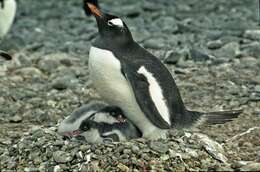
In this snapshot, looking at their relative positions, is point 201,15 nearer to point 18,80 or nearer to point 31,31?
point 31,31

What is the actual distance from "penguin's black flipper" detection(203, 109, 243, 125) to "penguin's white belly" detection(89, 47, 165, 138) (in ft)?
2.12

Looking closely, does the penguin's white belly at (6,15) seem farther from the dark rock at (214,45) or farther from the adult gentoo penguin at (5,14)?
the dark rock at (214,45)

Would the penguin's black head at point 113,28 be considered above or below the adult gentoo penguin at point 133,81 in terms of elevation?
above

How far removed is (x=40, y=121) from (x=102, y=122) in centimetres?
147

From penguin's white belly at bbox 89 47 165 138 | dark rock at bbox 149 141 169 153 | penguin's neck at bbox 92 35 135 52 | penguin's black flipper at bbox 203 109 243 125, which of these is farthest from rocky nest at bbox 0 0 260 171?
Answer: penguin's neck at bbox 92 35 135 52

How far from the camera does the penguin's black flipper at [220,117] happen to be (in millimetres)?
6023

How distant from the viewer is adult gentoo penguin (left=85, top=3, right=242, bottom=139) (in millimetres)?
5512

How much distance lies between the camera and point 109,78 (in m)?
5.51

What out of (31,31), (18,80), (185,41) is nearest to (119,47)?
(18,80)

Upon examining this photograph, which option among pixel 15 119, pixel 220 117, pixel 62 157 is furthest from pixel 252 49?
pixel 62 157

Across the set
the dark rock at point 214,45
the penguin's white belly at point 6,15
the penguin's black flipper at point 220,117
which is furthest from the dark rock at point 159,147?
the penguin's white belly at point 6,15

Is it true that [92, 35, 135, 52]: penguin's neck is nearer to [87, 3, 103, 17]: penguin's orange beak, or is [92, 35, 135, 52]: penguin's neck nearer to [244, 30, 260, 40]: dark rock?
[87, 3, 103, 17]: penguin's orange beak

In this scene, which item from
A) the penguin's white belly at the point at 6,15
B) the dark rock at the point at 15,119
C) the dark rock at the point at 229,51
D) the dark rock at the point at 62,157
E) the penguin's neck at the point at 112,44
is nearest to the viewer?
the dark rock at the point at 62,157

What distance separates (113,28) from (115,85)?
48 centimetres
